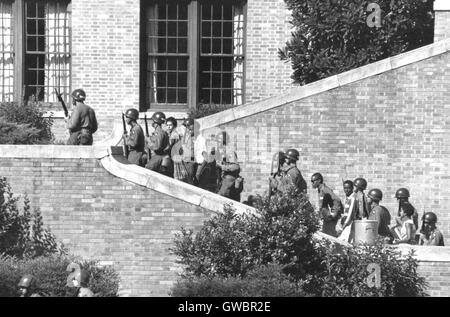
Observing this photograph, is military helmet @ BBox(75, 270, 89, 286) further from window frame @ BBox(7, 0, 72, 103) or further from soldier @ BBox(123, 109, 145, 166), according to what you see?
window frame @ BBox(7, 0, 72, 103)

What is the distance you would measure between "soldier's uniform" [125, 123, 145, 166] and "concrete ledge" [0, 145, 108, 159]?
92cm

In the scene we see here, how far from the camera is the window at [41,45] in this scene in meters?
33.9

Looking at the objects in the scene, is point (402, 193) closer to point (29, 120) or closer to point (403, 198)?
point (403, 198)

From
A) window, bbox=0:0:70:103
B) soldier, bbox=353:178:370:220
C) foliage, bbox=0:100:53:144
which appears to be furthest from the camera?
window, bbox=0:0:70:103

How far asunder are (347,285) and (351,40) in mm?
7605

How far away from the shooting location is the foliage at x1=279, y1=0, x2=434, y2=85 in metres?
30.9

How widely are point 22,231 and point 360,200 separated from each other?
5.61m

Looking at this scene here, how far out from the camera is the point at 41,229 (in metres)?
25.8

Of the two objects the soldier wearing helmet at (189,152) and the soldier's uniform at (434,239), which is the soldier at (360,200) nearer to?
the soldier's uniform at (434,239)

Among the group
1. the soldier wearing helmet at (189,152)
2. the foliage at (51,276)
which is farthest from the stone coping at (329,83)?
the foliage at (51,276)

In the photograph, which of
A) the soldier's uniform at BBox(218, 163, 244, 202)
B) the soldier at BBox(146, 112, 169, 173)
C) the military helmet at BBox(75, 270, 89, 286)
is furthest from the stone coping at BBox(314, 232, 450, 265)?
the military helmet at BBox(75, 270, 89, 286)

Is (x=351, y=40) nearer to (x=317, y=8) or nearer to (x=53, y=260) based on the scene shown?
(x=317, y=8)

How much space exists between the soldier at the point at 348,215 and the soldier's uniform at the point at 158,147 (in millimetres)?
3132

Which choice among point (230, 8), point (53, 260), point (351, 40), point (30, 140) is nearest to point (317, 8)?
point (351, 40)
